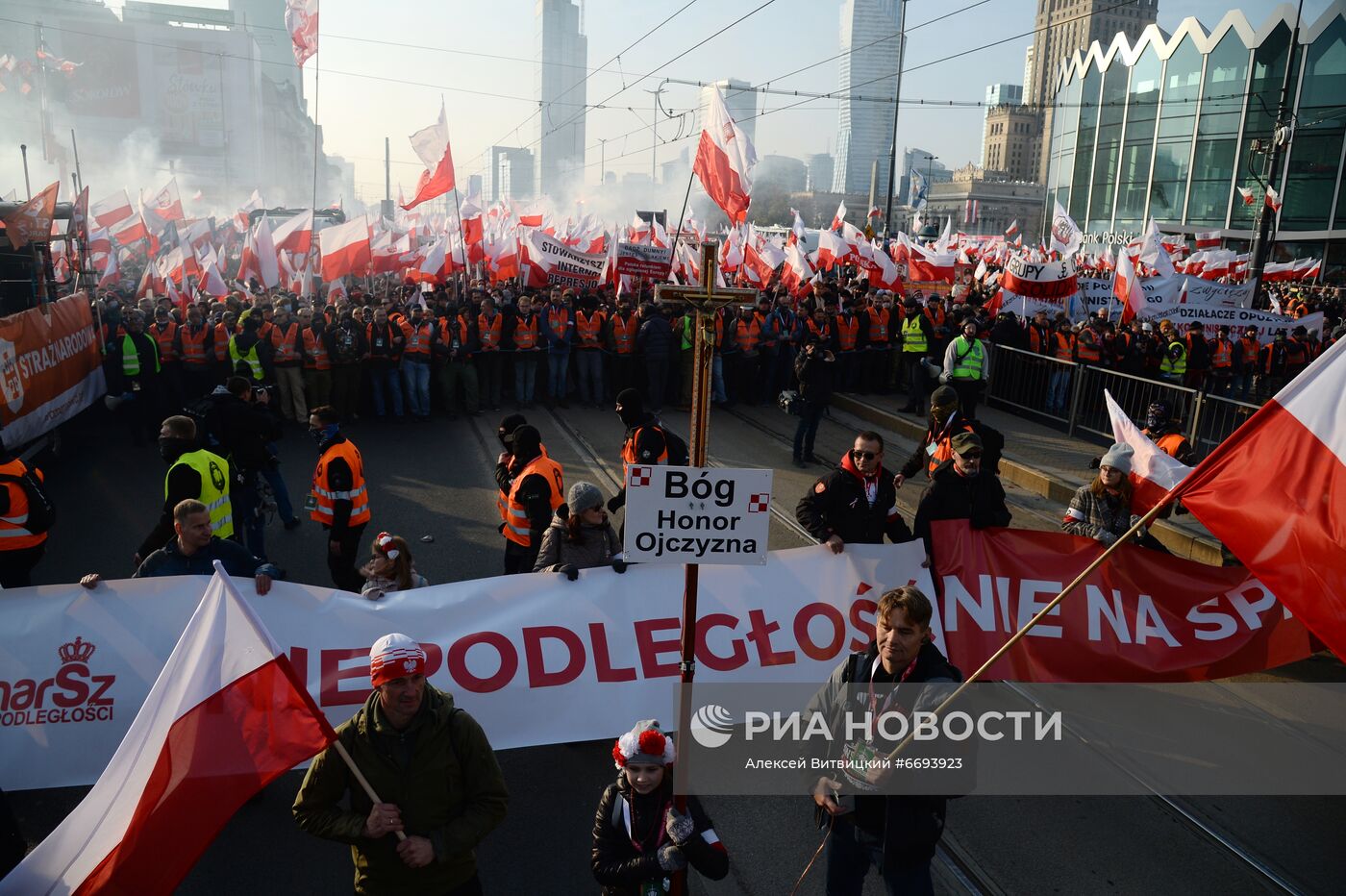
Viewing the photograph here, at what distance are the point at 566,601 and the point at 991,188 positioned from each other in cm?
12762

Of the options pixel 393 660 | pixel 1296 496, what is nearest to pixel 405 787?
pixel 393 660

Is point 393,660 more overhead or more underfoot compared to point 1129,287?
more underfoot

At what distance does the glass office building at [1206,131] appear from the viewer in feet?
156

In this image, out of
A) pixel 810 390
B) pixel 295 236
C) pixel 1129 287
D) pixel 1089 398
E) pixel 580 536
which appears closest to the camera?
pixel 580 536

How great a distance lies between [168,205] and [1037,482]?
88.7 ft

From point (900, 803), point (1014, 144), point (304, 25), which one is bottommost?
point (900, 803)

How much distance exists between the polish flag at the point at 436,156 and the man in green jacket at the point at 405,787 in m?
16.2

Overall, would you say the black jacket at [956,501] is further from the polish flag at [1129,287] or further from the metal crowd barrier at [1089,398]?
the polish flag at [1129,287]

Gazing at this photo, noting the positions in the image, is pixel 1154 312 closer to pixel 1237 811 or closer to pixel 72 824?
pixel 1237 811

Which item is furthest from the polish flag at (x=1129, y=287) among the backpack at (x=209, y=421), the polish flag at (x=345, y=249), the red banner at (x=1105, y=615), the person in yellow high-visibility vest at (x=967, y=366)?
the backpack at (x=209, y=421)

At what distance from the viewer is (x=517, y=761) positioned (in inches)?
215

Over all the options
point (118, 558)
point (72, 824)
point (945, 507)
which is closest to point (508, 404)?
point (118, 558)

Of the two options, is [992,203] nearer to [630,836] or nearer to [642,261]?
[642,261]

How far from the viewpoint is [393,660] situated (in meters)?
3.24
